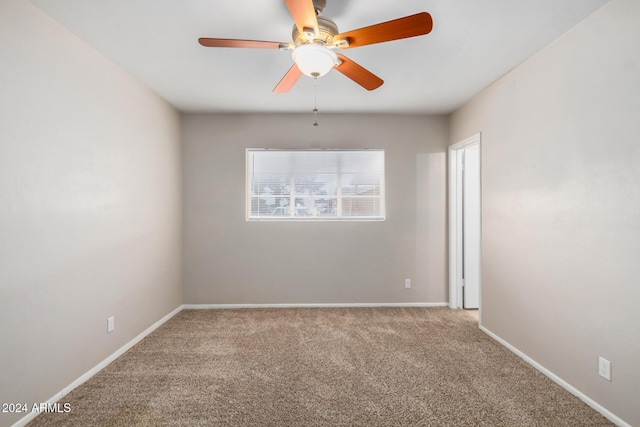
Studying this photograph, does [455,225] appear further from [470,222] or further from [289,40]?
[289,40]

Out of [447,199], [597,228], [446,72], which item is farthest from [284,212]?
[597,228]

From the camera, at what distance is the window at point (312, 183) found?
414 cm

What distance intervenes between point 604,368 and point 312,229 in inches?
116

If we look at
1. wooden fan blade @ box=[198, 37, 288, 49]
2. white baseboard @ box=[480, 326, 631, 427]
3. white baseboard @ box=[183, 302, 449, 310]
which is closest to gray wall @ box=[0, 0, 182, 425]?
white baseboard @ box=[183, 302, 449, 310]

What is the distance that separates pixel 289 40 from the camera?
2.32 meters

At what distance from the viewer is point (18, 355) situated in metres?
1.80

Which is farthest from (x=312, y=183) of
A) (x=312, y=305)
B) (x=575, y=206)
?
(x=575, y=206)

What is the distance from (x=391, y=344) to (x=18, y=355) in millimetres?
2676

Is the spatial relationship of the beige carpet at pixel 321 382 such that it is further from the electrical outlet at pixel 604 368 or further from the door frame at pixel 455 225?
the door frame at pixel 455 225

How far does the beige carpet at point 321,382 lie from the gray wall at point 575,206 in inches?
12.4

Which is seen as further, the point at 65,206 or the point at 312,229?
the point at 312,229

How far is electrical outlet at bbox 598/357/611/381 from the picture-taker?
6.27 feet

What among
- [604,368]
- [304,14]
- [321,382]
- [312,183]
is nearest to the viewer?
[304,14]

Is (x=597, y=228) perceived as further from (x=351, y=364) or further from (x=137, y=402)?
(x=137, y=402)
